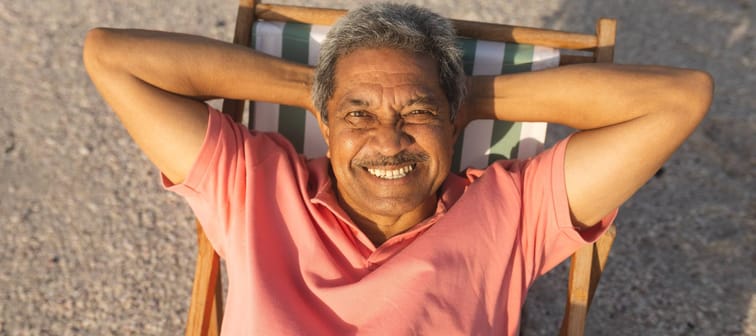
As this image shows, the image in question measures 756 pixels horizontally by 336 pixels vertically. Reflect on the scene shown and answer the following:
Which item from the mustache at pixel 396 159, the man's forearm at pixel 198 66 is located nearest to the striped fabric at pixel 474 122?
the man's forearm at pixel 198 66

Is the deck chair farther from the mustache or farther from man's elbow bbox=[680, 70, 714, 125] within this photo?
the mustache

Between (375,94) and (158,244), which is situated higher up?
(375,94)

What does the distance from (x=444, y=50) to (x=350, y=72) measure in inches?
11.8

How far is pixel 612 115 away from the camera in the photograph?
2371mm

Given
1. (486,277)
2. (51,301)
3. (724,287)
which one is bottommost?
(51,301)

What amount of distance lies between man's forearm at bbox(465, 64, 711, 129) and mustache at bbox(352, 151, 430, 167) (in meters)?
0.34

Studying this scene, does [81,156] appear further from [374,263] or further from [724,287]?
[724,287]

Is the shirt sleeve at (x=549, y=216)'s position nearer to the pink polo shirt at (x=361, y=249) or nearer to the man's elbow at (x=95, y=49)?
the pink polo shirt at (x=361, y=249)

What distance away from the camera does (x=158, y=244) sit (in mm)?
3672

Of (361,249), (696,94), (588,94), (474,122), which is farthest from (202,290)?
(696,94)

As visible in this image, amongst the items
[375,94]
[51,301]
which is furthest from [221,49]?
[51,301]

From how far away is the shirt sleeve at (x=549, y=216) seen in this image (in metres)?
2.33

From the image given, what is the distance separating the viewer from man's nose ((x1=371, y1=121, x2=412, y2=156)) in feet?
7.47

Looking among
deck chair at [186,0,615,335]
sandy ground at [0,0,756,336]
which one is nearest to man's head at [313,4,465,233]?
deck chair at [186,0,615,335]
